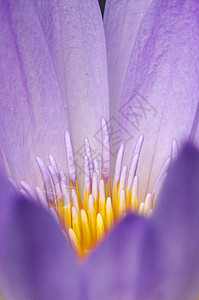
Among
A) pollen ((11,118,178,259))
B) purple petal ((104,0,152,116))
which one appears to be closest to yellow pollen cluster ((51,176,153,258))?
pollen ((11,118,178,259))

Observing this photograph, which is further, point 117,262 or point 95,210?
point 95,210

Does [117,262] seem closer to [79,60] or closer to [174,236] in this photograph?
[174,236]

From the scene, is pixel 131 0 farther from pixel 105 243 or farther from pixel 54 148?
pixel 105 243

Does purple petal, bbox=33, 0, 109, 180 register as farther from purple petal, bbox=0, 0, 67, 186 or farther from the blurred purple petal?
the blurred purple petal

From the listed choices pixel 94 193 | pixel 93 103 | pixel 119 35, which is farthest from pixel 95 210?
pixel 119 35

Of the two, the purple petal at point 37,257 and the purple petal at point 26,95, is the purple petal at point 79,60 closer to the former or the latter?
the purple petal at point 26,95

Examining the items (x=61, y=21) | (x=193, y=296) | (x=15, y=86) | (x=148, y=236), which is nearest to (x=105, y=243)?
(x=148, y=236)
